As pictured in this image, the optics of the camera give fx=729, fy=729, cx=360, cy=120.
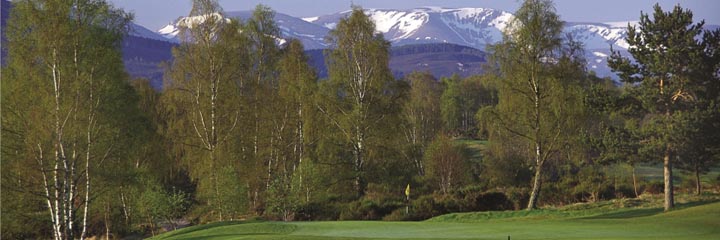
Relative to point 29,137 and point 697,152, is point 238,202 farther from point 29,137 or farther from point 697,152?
point 697,152

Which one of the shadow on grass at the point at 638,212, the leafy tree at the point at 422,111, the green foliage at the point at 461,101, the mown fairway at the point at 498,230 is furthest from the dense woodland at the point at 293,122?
the green foliage at the point at 461,101

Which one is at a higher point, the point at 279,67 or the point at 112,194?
the point at 279,67

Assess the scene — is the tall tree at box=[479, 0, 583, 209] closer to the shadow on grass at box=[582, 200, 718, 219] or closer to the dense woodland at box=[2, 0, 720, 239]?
the dense woodland at box=[2, 0, 720, 239]

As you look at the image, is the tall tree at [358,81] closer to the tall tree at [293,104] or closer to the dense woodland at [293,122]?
the dense woodland at [293,122]

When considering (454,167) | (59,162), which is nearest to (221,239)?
(59,162)

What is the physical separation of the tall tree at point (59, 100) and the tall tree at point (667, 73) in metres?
27.7

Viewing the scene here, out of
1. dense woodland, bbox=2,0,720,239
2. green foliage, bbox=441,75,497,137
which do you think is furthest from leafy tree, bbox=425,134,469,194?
green foliage, bbox=441,75,497,137

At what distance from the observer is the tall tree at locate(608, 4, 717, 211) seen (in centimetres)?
3788

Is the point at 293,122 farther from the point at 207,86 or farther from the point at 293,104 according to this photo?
the point at 207,86

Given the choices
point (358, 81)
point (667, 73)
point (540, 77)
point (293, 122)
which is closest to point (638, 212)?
point (667, 73)

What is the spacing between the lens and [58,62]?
3494cm

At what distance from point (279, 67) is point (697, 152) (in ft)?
91.8

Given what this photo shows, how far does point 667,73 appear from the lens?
1538 inches

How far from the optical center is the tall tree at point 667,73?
124 feet
